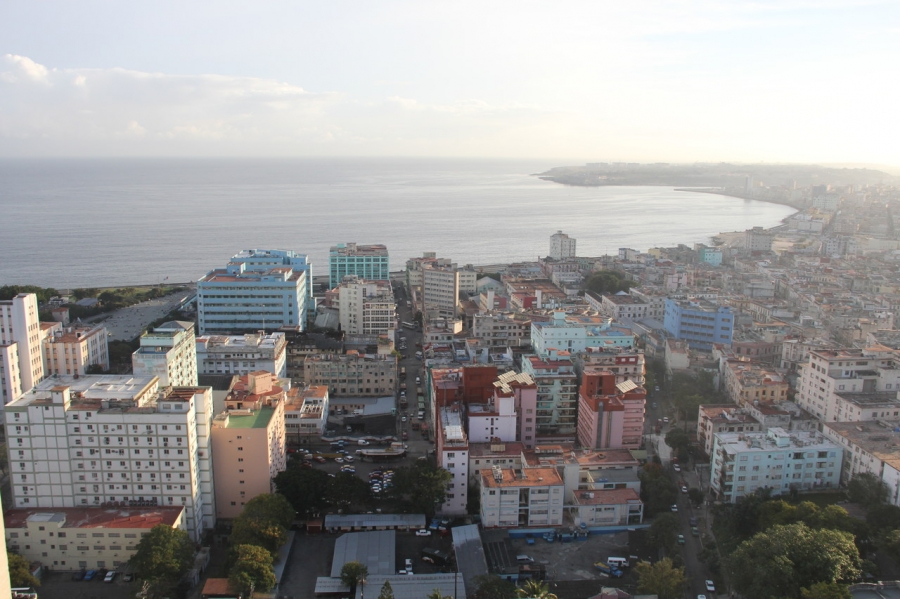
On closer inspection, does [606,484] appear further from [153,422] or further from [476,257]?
[476,257]

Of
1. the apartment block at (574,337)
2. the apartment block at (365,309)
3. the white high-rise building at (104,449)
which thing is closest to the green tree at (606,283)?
the apartment block at (365,309)

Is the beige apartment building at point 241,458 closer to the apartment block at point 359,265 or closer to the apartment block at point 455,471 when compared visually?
the apartment block at point 455,471

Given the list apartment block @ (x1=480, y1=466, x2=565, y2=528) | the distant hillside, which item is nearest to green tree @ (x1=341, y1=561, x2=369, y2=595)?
apartment block @ (x1=480, y1=466, x2=565, y2=528)

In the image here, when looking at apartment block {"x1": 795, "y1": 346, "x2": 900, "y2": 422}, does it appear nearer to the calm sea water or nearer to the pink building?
the pink building

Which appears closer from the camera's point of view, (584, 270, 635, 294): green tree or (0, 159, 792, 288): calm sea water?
(584, 270, 635, 294): green tree

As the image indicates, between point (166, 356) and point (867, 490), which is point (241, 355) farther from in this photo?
point (867, 490)
